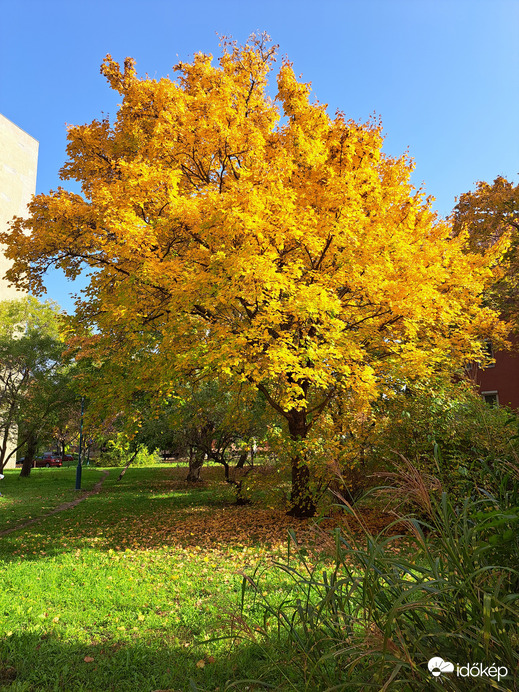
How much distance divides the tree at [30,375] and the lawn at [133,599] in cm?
1262

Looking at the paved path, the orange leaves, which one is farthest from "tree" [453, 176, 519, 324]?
the paved path

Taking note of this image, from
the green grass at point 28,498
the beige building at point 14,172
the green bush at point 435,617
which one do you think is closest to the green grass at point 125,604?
the green bush at point 435,617

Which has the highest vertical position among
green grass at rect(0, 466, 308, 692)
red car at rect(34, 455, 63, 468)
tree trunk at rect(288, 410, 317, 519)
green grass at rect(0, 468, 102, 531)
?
tree trunk at rect(288, 410, 317, 519)

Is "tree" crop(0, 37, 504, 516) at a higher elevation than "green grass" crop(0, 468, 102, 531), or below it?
higher

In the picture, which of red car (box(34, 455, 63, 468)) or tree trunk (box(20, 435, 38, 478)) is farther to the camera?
red car (box(34, 455, 63, 468))

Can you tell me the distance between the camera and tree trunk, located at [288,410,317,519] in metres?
12.2

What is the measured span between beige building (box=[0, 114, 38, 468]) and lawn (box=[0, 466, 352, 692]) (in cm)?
3681

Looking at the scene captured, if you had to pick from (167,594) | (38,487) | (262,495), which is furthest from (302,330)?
(38,487)

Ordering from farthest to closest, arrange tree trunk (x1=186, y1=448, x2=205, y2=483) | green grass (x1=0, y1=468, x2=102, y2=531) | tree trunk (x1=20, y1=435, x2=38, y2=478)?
tree trunk (x1=20, y1=435, x2=38, y2=478) < tree trunk (x1=186, y1=448, x2=205, y2=483) < green grass (x1=0, y1=468, x2=102, y2=531)

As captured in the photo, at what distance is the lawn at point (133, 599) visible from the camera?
3.93m

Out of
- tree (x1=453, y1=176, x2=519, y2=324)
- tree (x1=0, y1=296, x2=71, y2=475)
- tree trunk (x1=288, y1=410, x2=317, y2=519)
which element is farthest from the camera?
tree (x1=0, y1=296, x2=71, y2=475)

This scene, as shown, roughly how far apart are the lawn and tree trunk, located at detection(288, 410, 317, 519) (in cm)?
66

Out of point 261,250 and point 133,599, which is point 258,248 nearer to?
point 261,250

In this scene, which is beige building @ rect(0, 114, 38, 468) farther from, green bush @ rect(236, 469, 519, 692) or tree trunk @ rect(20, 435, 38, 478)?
green bush @ rect(236, 469, 519, 692)
